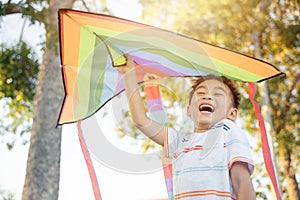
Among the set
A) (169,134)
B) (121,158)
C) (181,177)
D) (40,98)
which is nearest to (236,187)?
(181,177)

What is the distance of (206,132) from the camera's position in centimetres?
188

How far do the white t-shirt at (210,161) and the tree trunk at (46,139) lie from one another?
13.0ft

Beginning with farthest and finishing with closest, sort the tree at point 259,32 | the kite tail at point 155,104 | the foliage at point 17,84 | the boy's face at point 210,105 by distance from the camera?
the tree at point 259,32 → the foliage at point 17,84 → the kite tail at point 155,104 → the boy's face at point 210,105

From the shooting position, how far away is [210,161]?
5.78ft

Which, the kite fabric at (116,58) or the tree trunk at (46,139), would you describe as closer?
the kite fabric at (116,58)

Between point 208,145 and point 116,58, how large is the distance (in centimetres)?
95

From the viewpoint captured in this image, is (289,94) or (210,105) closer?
(210,105)

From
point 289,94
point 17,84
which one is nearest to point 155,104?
point 17,84

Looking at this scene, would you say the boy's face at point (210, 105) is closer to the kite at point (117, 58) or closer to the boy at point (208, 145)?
the boy at point (208, 145)

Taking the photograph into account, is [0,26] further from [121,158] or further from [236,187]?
[236,187]

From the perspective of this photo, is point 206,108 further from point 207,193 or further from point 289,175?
point 289,175

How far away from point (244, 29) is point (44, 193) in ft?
21.7

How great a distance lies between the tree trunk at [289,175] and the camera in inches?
396

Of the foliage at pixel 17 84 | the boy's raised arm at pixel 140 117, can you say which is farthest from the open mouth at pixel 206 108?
the foliage at pixel 17 84
